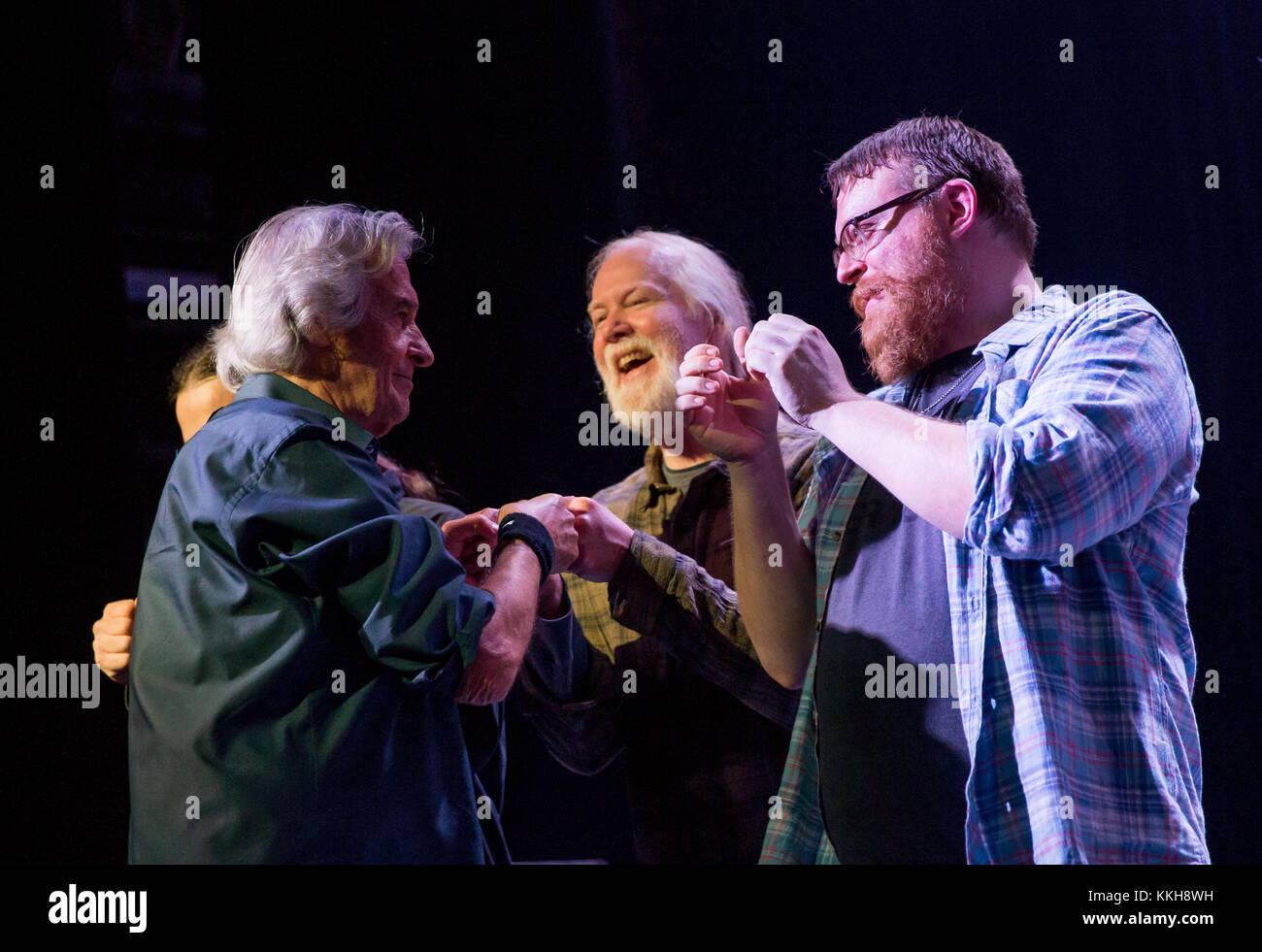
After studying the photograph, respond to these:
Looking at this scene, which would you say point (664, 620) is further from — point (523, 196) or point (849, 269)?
point (523, 196)

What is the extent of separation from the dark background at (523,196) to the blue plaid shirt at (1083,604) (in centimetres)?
59

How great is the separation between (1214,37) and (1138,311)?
1.03 meters

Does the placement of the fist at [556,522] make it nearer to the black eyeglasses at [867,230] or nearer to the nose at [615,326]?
the nose at [615,326]

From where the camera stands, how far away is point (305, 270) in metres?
2.08

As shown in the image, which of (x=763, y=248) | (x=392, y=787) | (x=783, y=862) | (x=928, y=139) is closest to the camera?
(x=392, y=787)

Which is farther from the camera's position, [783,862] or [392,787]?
[783,862]

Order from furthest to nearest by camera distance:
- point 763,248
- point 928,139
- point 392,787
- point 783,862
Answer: point 763,248 → point 928,139 → point 783,862 → point 392,787

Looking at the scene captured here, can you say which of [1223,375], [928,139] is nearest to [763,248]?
[928,139]

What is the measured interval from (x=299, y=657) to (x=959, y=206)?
1.45 m

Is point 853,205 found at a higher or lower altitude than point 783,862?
higher

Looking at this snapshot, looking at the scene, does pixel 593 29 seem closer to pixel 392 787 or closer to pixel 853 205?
pixel 853 205

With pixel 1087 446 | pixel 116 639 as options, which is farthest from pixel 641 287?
pixel 116 639

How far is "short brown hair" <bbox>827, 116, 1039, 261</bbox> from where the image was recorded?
2.20 meters

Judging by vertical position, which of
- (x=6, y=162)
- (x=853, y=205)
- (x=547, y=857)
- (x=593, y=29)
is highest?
(x=593, y=29)
